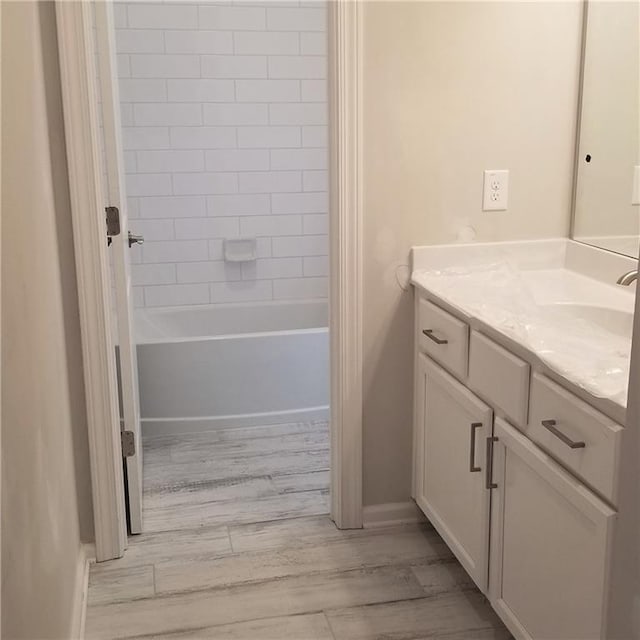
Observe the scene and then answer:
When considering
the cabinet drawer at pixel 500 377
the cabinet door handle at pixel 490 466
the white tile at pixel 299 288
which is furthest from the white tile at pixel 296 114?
the cabinet door handle at pixel 490 466

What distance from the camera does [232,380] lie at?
3703mm

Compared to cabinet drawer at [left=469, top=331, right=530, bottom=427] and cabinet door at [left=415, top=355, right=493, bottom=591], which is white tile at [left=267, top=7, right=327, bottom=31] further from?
cabinet drawer at [left=469, top=331, right=530, bottom=427]

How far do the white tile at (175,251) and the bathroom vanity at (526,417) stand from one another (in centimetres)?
197

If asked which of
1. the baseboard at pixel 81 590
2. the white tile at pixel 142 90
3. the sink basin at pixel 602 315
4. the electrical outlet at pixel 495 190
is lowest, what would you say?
the baseboard at pixel 81 590

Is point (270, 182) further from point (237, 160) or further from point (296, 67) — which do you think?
point (296, 67)

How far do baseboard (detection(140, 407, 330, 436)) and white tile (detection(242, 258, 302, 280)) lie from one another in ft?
3.17

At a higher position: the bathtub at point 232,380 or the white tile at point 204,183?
the white tile at point 204,183

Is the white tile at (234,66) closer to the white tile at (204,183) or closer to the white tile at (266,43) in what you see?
the white tile at (266,43)

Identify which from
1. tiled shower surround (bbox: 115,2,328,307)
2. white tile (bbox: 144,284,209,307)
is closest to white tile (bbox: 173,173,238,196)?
tiled shower surround (bbox: 115,2,328,307)

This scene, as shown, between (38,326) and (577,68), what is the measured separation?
1.81m

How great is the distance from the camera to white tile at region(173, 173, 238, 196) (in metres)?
4.24

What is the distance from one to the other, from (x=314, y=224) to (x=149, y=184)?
2.93ft

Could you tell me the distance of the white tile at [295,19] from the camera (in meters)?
4.17

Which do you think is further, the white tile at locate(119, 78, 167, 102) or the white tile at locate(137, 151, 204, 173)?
the white tile at locate(137, 151, 204, 173)
